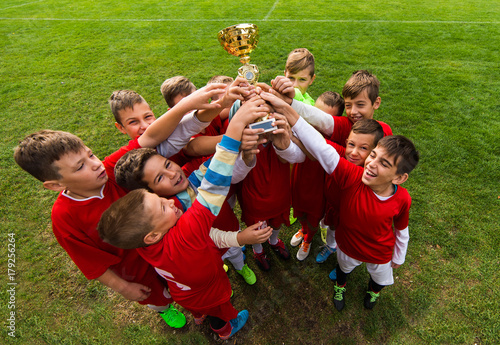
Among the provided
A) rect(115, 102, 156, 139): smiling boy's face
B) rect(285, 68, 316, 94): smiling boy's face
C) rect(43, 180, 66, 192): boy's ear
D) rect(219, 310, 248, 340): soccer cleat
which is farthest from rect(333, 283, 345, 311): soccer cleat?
rect(43, 180, 66, 192): boy's ear

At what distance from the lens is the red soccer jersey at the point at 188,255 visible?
163 cm

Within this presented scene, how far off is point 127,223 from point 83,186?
58 centimetres

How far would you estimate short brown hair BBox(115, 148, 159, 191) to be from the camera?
5.96ft

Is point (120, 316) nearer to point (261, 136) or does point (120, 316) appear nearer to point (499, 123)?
point (261, 136)

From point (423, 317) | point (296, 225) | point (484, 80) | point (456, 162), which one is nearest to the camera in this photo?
point (423, 317)

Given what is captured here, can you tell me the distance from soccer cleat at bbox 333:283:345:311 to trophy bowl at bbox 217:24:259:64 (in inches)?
94.5

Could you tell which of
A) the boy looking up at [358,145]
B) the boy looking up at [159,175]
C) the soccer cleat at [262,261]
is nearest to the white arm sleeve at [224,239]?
the boy looking up at [159,175]

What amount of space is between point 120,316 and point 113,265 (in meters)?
1.12

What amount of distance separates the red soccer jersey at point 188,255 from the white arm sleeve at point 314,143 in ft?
2.68

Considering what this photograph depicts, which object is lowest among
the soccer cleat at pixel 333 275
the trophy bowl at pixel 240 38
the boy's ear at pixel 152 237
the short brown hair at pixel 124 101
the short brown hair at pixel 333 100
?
the soccer cleat at pixel 333 275

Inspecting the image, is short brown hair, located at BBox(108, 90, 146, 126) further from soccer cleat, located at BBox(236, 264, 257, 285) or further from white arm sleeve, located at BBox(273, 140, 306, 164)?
soccer cleat, located at BBox(236, 264, 257, 285)

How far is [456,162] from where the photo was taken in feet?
14.1

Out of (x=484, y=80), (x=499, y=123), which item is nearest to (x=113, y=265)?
(x=499, y=123)

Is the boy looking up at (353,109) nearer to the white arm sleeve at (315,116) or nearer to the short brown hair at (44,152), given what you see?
the white arm sleeve at (315,116)
